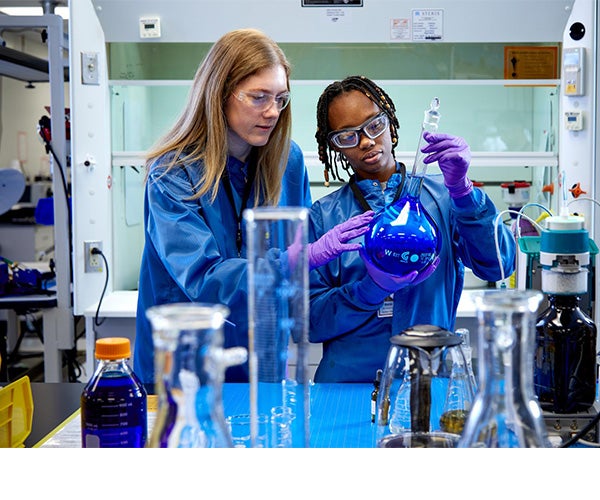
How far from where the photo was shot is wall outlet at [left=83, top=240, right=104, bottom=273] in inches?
131

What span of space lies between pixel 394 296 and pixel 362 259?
0.46 ft

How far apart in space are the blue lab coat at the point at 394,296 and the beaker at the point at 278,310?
1.04 meters

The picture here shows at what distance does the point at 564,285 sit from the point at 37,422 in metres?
0.96

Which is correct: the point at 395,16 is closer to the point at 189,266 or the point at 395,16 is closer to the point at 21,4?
the point at 189,266

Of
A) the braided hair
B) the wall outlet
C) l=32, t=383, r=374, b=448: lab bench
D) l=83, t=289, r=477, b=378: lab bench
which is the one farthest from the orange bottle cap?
the wall outlet

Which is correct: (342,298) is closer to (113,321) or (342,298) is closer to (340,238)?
(340,238)

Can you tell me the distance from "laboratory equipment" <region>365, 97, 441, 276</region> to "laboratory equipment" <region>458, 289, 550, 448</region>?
34.4 inches

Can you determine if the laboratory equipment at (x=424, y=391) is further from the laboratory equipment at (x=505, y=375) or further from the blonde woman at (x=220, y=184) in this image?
the blonde woman at (x=220, y=184)

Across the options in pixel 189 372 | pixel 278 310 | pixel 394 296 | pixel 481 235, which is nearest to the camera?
pixel 189 372

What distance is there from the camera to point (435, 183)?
1968mm

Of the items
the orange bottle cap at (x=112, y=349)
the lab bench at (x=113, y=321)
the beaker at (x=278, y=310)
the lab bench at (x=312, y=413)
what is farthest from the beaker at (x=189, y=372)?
the lab bench at (x=113, y=321)

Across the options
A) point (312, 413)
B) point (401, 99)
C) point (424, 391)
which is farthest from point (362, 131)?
point (401, 99)

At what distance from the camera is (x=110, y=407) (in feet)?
3.20

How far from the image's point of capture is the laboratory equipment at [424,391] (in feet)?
3.17
